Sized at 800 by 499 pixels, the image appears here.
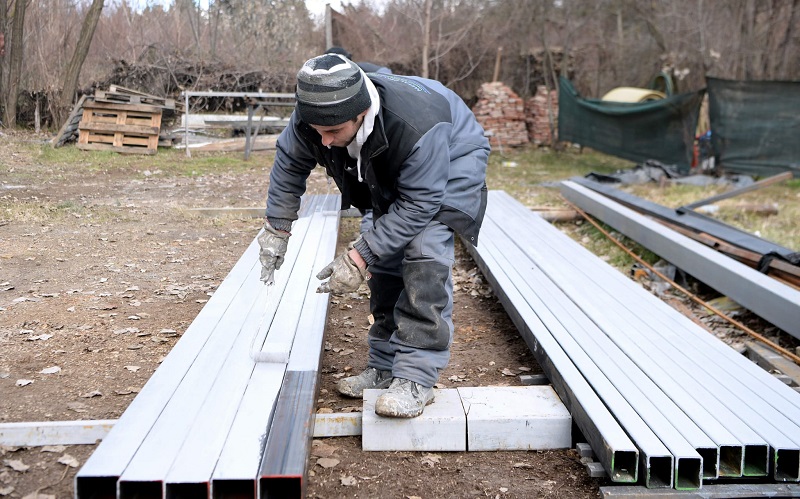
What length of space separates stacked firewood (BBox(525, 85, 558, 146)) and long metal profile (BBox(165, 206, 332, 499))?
14.3m

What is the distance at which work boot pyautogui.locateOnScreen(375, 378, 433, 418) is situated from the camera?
2.91 metres

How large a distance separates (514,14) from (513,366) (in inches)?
718

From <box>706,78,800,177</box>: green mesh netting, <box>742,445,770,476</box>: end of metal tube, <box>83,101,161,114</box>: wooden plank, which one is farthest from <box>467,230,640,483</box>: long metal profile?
<box>83,101,161,114</box>: wooden plank

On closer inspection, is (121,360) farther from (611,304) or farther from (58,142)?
(58,142)

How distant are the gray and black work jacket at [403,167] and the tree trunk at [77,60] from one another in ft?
48.1

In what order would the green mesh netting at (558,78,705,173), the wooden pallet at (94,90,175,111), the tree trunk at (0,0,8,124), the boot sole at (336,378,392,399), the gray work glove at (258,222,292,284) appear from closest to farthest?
the gray work glove at (258,222,292,284) < the boot sole at (336,378,392,399) < the green mesh netting at (558,78,705,173) < the wooden pallet at (94,90,175,111) < the tree trunk at (0,0,8,124)

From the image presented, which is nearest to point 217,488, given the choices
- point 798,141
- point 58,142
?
point 798,141

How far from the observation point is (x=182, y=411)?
9.11 feet

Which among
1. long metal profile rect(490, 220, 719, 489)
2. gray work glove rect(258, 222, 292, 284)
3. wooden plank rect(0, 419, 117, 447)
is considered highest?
gray work glove rect(258, 222, 292, 284)

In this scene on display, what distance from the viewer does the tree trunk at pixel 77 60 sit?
621 inches

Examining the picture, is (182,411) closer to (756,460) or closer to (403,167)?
(403,167)

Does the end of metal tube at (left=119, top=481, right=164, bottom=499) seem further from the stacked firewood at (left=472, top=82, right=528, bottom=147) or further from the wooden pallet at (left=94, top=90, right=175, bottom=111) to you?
the stacked firewood at (left=472, top=82, right=528, bottom=147)

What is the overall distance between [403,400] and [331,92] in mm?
1279

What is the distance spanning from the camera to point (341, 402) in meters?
3.47
